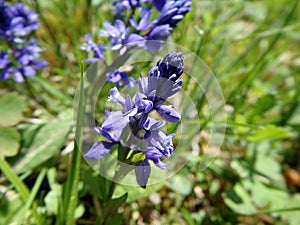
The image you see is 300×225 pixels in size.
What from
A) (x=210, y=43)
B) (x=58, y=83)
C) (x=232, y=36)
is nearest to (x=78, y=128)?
(x=58, y=83)

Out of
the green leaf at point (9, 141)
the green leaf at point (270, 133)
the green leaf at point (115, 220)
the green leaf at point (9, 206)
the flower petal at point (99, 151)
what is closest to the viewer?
the flower petal at point (99, 151)

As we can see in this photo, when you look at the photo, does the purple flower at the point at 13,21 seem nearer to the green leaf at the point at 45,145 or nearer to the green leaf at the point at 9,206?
the green leaf at the point at 45,145

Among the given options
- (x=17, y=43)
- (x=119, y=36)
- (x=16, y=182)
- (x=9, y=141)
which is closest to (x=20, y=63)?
(x=17, y=43)

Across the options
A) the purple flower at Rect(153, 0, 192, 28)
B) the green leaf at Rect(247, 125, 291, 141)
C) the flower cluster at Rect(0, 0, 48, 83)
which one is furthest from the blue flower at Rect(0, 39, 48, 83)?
the green leaf at Rect(247, 125, 291, 141)

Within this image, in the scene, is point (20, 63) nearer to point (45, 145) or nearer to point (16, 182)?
point (45, 145)

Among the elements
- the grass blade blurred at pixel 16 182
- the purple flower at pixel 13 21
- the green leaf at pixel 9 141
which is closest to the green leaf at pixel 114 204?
the grass blade blurred at pixel 16 182

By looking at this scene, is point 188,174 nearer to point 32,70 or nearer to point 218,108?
point 218,108
